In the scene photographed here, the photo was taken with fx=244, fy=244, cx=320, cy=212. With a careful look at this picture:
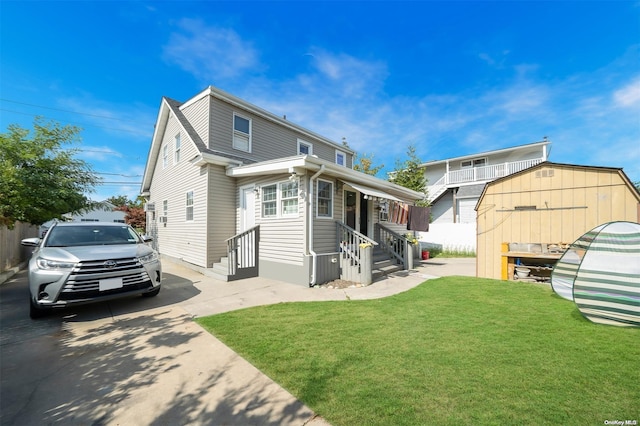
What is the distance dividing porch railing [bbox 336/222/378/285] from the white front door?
10.1ft

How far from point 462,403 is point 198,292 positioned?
5935mm

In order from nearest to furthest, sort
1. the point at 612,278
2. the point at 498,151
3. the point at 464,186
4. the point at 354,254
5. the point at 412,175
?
1. the point at 612,278
2. the point at 354,254
3. the point at 498,151
4. the point at 412,175
5. the point at 464,186

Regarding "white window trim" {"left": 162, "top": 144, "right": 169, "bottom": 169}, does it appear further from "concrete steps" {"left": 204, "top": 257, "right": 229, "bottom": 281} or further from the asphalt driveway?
the asphalt driveway

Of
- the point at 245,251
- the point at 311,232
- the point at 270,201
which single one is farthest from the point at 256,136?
the point at 311,232

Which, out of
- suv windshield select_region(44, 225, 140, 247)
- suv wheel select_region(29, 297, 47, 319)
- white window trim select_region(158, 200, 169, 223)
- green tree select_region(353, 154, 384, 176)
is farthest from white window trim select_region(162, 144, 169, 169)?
green tree select_region(353, 154, 384, 176)

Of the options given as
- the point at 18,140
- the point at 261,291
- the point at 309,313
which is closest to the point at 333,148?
the point at 261,291

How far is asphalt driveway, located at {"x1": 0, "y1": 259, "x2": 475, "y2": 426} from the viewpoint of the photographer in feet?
6.87

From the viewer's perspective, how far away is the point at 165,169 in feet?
40.5

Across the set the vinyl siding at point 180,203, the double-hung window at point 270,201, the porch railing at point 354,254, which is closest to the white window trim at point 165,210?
the vinyl siding at point 180,203

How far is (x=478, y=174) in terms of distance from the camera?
18.5 metres

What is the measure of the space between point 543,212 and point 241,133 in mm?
10585

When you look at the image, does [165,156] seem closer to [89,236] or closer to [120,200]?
[89,236]

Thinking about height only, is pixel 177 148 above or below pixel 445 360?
above

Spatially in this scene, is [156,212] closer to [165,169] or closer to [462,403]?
[165,169]
